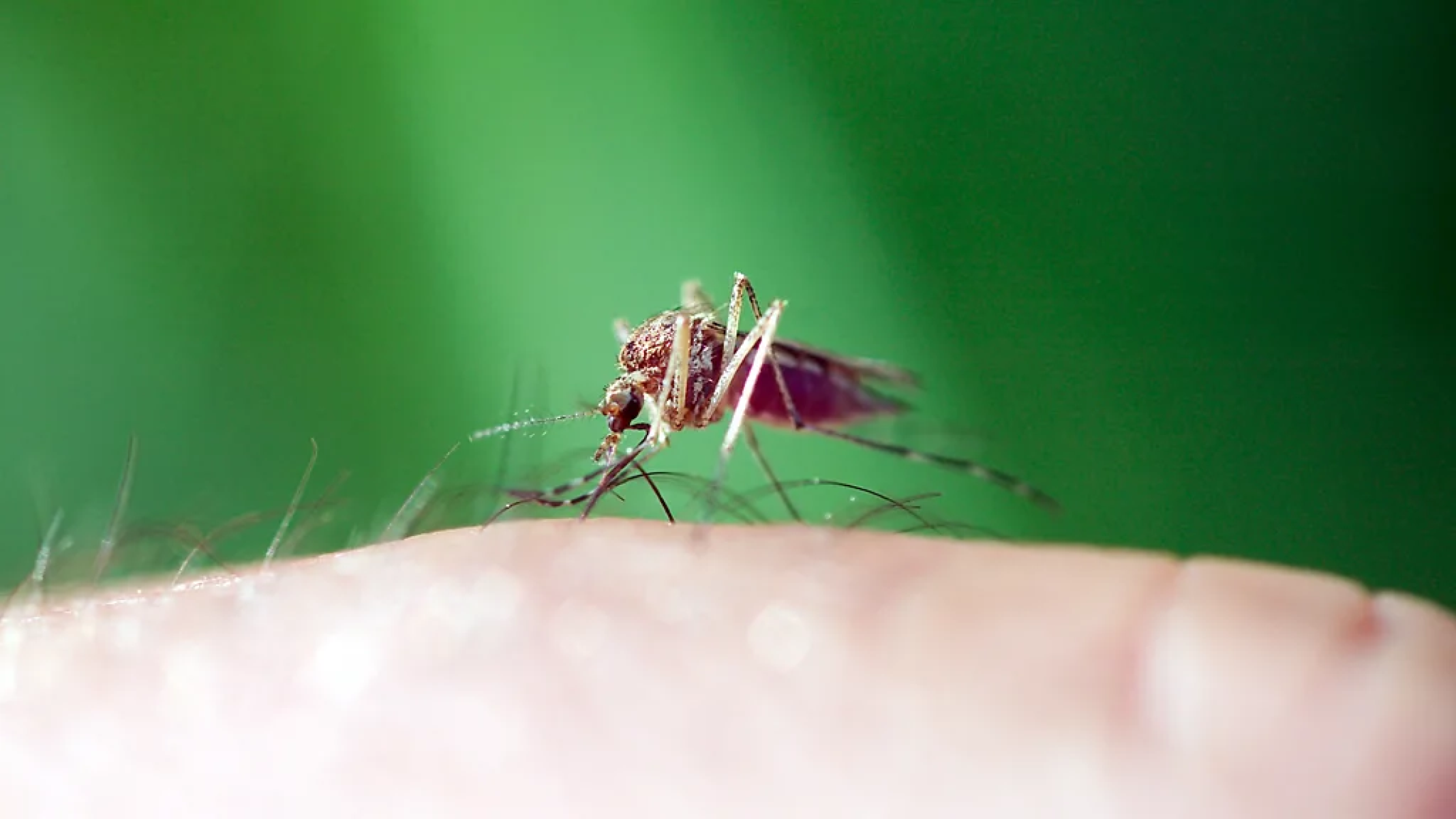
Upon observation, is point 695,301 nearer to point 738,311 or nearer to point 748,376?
point 738,311

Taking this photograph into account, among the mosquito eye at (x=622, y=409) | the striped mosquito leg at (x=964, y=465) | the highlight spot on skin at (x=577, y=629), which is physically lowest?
the mosquito eye at (x=622, y=409)

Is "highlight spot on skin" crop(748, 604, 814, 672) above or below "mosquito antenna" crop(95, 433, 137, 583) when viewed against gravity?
above

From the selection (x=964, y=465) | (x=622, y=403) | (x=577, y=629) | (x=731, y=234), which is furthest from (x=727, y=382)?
(x=577, y=629)

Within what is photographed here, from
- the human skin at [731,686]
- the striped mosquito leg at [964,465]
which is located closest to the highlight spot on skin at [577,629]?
the human skin at [731,686]

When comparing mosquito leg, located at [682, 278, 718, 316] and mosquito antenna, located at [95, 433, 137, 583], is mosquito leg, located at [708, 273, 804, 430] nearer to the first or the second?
mosquito leg, located at [682, 278, 718, 316]

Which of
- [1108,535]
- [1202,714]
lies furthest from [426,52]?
[1202,714]

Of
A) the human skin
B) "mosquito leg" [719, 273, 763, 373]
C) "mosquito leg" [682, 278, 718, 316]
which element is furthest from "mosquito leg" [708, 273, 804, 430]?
the human skin

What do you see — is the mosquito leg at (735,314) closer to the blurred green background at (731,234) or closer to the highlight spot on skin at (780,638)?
the blurred green background at (731,234)

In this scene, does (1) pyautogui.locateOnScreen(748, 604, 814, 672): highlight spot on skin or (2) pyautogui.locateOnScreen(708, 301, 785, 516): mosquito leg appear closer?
(1) pyautogui.locateOnScreen(748, 604, 814, 672): highlight spot on skin
